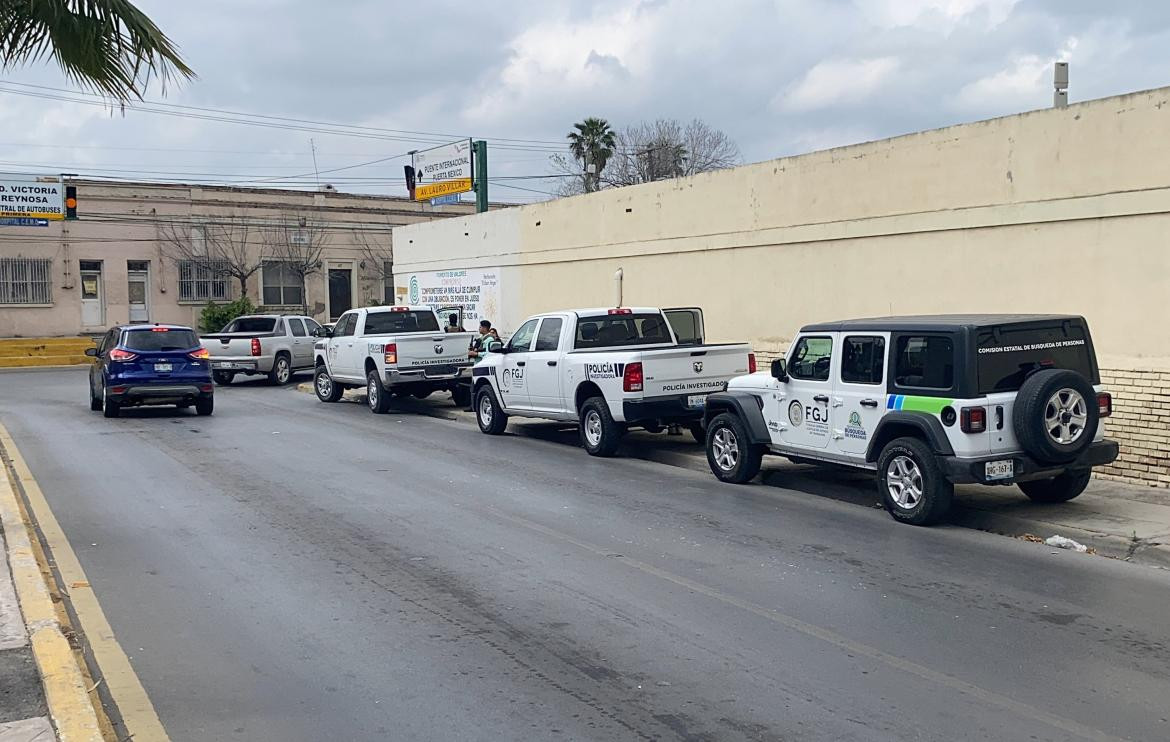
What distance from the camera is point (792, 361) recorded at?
11695 mm

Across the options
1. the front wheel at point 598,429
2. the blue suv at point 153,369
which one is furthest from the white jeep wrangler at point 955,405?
the blue suv at point 153,369

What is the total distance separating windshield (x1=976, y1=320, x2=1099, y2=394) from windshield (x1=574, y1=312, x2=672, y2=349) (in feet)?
22.3

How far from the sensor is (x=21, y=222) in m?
38.6

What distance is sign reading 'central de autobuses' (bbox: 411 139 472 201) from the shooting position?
3216 cm

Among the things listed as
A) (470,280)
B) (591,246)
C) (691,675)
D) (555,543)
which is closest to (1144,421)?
(555,543)

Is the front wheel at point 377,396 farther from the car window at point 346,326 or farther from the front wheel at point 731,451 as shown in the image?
the front wheel at point 731,451

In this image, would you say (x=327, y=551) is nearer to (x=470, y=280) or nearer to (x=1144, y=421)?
(x=1144, y=421)

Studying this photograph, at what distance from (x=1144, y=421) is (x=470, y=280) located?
18.2 metres

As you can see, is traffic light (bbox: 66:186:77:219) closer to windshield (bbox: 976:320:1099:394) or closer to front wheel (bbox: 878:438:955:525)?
front wheel (bbox: 878:438:955:525)

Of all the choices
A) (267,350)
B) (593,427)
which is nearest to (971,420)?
(593,427)

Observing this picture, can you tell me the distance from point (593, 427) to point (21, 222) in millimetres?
30824

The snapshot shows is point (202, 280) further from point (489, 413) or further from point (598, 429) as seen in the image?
point (598, 429)

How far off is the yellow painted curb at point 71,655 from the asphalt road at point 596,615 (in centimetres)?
12

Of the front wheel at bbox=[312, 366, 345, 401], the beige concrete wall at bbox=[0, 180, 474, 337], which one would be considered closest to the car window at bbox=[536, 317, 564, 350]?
the front wheel at bbox=[312, 366, 345, 401]
